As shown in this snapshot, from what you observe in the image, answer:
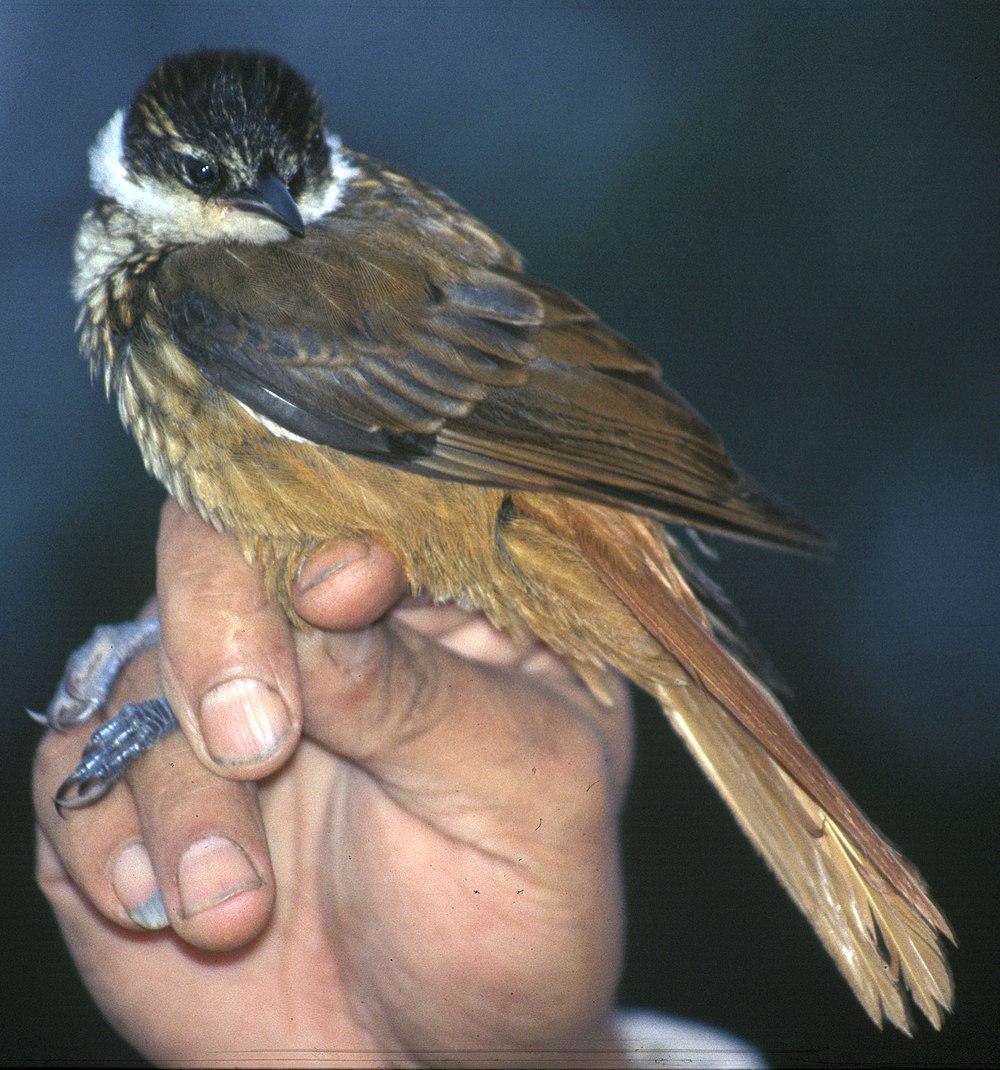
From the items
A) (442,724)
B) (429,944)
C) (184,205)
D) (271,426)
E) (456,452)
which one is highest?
(184,205)

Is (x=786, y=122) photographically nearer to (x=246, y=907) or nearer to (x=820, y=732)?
(x=820, y=732)

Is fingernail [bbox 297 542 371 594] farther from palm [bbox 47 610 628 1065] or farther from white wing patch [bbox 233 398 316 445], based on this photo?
palm [bbox 47 610 628 1065]

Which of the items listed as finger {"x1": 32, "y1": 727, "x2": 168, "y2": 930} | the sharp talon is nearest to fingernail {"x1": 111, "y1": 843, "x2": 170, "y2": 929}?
finger {"x1": 32, "y1": 727, "x2": 168, "y2": 930}

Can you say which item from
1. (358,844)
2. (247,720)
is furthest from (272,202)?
(358,844)

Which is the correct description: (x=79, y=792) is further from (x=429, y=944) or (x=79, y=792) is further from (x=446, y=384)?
(x=446, y=384)

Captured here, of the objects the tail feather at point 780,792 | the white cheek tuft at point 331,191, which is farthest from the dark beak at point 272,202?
the tail feather at point 780,792

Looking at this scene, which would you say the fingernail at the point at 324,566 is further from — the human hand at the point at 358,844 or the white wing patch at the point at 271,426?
the white wing patch at the point at 271,426
